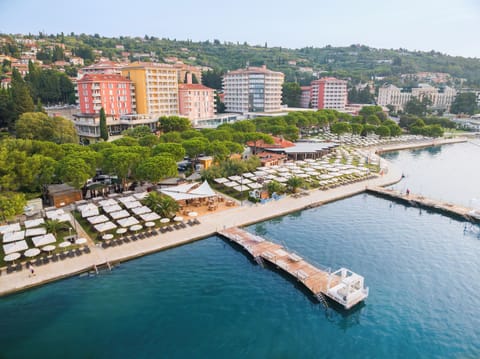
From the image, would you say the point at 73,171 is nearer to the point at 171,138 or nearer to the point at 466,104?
the point at 171,138

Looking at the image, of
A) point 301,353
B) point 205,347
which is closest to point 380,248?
point 301,353

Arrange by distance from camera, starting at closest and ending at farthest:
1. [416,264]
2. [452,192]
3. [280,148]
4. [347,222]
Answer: [416,264] → [347,222] → [452,192] → [280,148]

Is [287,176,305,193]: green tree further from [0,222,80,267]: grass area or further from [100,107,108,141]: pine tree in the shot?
[100,107,108,141]: pine tree

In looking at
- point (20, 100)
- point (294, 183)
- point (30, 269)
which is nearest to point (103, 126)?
point (20, 100)

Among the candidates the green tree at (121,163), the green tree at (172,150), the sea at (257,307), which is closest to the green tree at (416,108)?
the sea at (257,307)

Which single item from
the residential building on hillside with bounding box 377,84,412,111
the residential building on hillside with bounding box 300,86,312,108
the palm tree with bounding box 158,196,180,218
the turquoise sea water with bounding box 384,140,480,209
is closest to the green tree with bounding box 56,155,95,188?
the palm tree with bounding box 158,196,180,218

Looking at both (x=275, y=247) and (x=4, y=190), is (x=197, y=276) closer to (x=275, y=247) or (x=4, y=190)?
(x=275, y=247)
